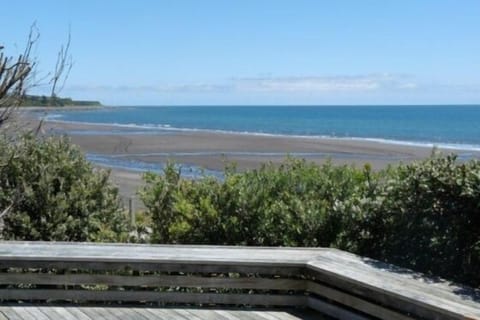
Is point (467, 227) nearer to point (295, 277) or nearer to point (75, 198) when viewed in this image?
point (295, 277)

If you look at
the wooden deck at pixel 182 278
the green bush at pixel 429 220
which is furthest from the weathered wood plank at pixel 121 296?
the green bush at pixel 429 220

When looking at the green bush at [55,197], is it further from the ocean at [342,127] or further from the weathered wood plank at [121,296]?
the ocean at [342,127]

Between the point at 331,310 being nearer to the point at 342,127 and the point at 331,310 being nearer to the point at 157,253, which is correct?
the point at 157,253

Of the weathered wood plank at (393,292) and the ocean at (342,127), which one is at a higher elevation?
the ocean at (342,127)

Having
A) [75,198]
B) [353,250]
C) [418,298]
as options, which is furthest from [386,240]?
[75,198]

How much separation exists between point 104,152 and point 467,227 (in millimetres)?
34849

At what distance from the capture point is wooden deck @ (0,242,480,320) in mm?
5555

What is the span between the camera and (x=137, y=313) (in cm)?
558

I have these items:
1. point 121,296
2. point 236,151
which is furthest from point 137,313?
point 236,151

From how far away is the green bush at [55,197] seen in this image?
7246 millimetres

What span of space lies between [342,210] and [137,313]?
203 centimetres

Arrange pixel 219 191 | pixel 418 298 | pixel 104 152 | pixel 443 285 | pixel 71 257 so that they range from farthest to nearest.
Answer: pixel 104 152 → pixel 219 191 → pixel 71 257 → pixel 443 285 → pixel 418 298

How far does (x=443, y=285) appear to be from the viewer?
493cm

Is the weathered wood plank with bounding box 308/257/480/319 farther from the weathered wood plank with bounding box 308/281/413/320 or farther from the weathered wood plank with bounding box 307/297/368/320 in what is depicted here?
the weathered wood plank with bounding box 307/297/368/320
